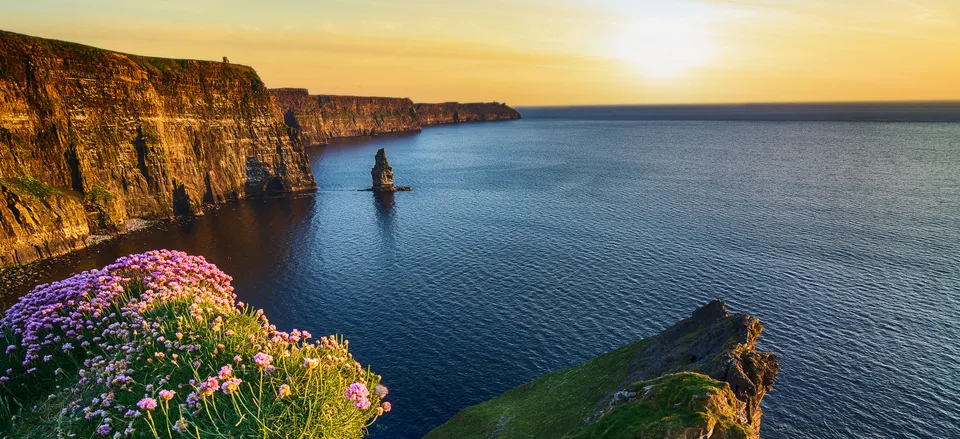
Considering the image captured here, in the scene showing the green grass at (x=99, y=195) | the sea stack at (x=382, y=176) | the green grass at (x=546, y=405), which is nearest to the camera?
the green grass at (x=546, y=405)

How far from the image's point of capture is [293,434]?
14680 mm

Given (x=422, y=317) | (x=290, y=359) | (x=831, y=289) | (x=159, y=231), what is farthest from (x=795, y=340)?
(x=159, y=231)

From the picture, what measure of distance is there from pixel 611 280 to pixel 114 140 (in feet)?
342

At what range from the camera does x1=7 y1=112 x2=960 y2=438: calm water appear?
49.1 meters

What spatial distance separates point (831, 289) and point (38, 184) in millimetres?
132706

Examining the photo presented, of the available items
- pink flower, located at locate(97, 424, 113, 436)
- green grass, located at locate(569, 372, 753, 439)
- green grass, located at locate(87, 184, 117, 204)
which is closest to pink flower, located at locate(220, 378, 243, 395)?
pink flower, located at locate(97, 424, 113, 436)

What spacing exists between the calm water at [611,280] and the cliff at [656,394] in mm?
7079

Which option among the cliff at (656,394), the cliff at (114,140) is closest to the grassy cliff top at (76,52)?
the cliff at (114,140)

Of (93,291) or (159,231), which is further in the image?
(159,231)

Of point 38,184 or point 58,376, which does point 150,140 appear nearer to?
point 38,184

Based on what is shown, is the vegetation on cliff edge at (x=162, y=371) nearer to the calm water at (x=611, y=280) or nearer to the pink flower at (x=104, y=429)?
the pink flower at (x=104, y=429)

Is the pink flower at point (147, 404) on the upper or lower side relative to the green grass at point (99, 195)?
upper

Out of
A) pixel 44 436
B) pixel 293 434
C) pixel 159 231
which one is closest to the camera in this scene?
pixel 293 434

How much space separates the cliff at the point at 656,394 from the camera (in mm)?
21297
